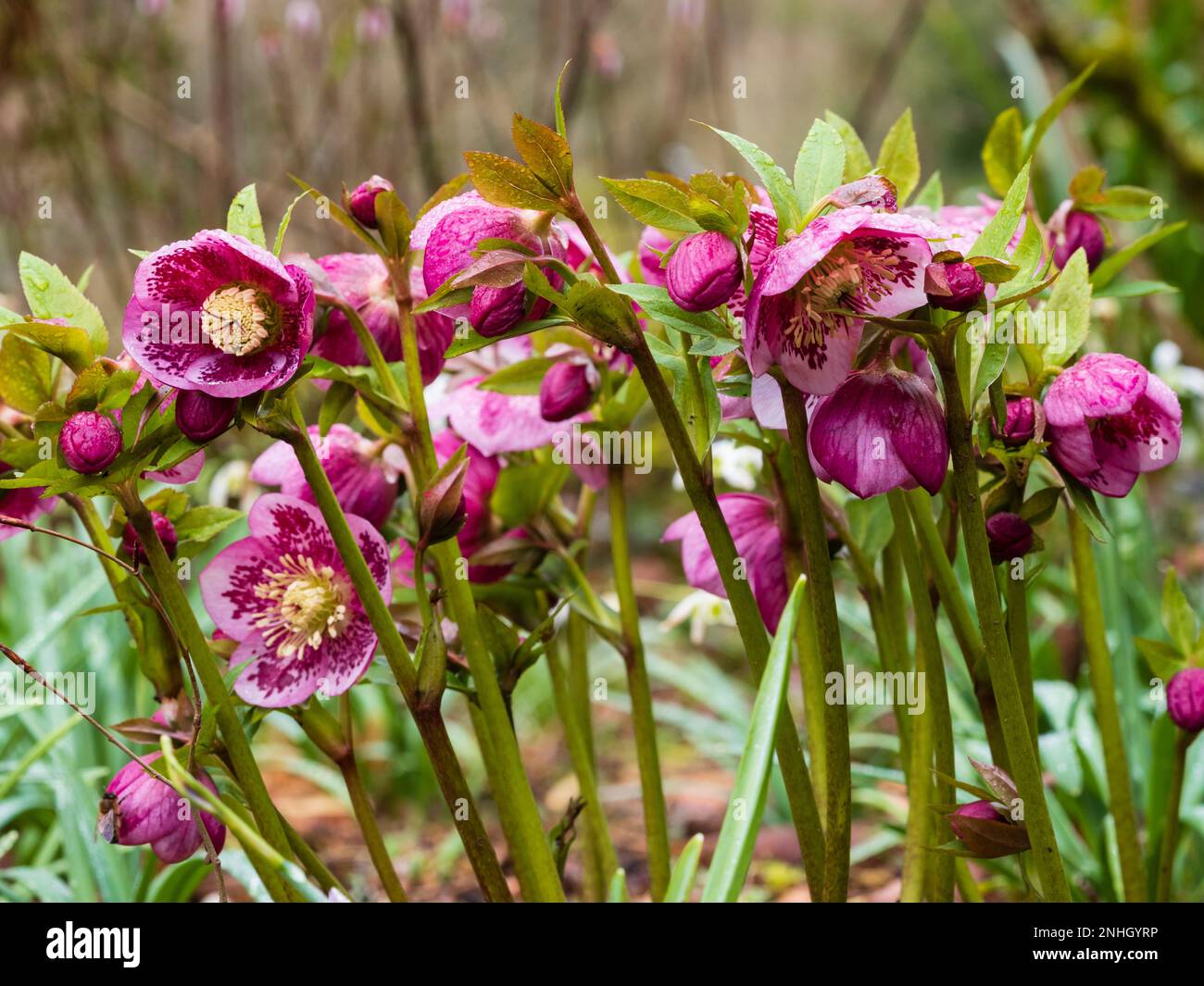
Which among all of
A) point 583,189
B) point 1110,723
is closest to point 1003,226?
point 1110,723

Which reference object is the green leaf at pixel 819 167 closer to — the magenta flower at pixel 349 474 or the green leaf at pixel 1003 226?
the green leaf at pixel 1003 226

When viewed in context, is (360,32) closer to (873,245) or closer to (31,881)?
(31,881)

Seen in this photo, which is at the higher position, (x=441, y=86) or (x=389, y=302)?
(x=441, y=86)

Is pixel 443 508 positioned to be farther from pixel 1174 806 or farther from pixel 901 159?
pixel 1174 806

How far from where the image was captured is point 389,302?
23.6 inches

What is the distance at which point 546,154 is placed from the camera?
482 mm

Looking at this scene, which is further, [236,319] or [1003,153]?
[1003,153]

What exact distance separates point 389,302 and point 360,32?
6.76ft

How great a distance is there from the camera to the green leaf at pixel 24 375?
1.77 ft

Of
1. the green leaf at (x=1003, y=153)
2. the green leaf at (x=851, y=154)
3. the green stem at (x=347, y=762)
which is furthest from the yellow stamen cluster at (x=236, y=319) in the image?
the green leaf at (x=1003, y=153)

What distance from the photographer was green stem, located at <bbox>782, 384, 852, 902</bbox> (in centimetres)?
49

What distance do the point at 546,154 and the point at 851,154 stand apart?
23 centimetres

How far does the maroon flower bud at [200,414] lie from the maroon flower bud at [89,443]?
30mm
